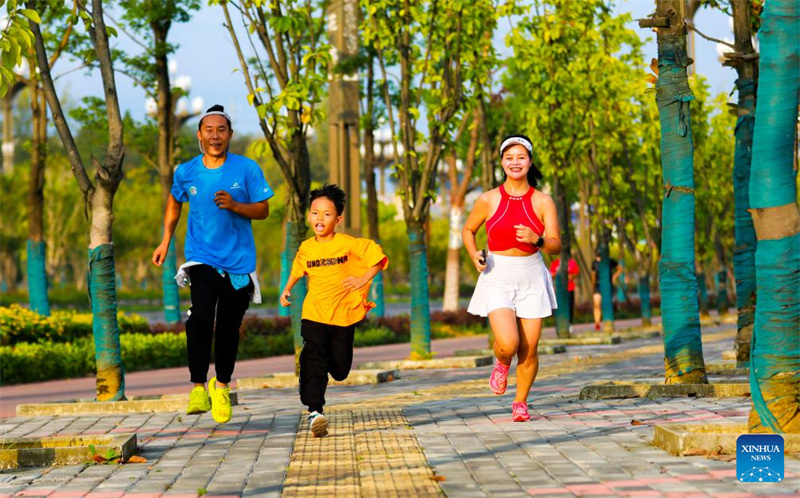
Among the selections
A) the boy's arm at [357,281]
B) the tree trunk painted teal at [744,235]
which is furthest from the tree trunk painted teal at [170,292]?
the boy's arm at [357,281]

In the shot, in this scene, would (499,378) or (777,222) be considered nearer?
(777,222)

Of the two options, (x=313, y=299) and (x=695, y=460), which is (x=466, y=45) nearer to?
(x=313, y=299)

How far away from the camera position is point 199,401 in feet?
31.0

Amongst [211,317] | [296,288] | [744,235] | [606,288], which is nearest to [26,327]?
[296,288]

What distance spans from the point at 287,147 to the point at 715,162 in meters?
26.1

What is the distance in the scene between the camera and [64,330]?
77.0 feet

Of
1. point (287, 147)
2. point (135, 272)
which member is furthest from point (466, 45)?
point (135, 272)

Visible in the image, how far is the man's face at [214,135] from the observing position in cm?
951

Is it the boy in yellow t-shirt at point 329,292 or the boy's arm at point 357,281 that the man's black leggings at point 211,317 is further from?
the boy's arm at point 357,281

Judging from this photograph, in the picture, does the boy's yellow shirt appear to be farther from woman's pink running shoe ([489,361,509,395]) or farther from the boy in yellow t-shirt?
woman's pink running shoe ([489,361,509,395])

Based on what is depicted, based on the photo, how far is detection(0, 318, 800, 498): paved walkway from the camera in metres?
6.47

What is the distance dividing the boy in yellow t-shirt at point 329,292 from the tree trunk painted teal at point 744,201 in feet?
18.5

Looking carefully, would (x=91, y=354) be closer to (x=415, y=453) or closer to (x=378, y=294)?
(x=378, y=294)

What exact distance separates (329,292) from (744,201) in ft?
20.3
